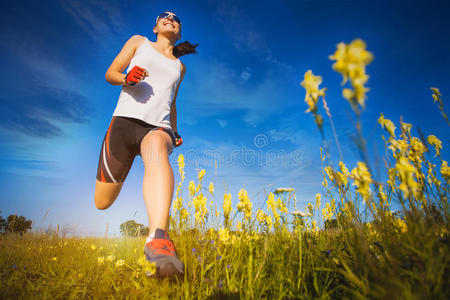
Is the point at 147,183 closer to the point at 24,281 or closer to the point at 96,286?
the point at 96,286

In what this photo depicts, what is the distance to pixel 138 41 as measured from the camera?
266 cm

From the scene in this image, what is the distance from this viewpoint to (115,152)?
2.32 meters

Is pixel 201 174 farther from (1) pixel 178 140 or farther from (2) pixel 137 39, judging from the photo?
(2) pixel 137 39

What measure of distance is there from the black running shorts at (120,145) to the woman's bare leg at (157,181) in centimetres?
18

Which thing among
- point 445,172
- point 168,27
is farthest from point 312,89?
point 168,27

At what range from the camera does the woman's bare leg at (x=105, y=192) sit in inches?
96.0

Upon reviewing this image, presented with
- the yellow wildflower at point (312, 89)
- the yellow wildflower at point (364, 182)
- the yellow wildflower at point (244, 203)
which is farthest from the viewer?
the yellow wildflower at point (244, 203)

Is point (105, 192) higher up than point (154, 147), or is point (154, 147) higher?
point (154, 147)

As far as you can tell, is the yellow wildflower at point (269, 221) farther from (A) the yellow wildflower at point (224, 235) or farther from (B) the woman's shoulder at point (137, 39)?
(B) the woman's shoulder at point (137, 39)

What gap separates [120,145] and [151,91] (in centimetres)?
69

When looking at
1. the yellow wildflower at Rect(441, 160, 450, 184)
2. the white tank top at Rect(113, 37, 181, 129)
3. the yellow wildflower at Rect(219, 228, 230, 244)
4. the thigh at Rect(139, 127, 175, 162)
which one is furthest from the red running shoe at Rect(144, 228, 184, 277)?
the yellow wildflower at Rect(441, 160, 450, 184)

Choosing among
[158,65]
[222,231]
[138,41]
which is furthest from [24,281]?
[138,41]

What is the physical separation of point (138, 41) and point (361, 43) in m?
2.64

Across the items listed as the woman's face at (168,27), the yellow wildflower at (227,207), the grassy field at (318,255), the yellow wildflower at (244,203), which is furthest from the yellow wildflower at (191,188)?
the woman's face at (168,27)
